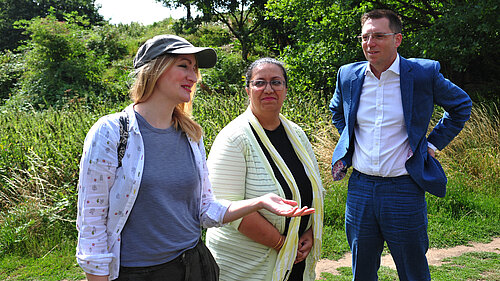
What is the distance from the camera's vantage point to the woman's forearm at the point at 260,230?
2547 millimetres

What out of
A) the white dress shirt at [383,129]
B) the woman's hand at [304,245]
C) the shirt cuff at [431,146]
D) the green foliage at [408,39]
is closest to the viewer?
the woman's hand at [304,245]

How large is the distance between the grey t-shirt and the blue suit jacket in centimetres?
149

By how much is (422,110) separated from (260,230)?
139 cm

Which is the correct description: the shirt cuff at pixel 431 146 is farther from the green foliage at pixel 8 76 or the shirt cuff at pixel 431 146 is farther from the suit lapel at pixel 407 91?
the green foliage at pixel 8 76

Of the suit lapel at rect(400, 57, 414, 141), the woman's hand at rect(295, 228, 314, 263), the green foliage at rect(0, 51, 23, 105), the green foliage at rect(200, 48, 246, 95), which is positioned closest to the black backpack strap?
the woman's hand at rect(295, 228, 314, 263)

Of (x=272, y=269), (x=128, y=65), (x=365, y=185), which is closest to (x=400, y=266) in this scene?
(x=365, y=185)

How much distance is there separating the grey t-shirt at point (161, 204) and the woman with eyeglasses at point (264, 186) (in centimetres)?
58

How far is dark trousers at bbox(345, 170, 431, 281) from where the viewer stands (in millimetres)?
2814

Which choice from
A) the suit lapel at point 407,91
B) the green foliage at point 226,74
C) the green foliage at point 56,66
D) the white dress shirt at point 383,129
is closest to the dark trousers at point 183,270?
the white dress shirt at point 383,129

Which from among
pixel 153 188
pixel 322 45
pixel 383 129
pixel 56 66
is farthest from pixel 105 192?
pixel 56 66

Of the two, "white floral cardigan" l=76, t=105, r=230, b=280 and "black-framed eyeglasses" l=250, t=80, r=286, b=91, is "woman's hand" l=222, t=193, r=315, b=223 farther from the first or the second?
"black-framed eyeglasses" l=250, t=80, r=286, b=91

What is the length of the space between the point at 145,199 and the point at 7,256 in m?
4.02

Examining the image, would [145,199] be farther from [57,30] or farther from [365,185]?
[57,30]

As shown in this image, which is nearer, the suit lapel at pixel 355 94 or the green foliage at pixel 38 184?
the suit lapel at pixel 355 94
